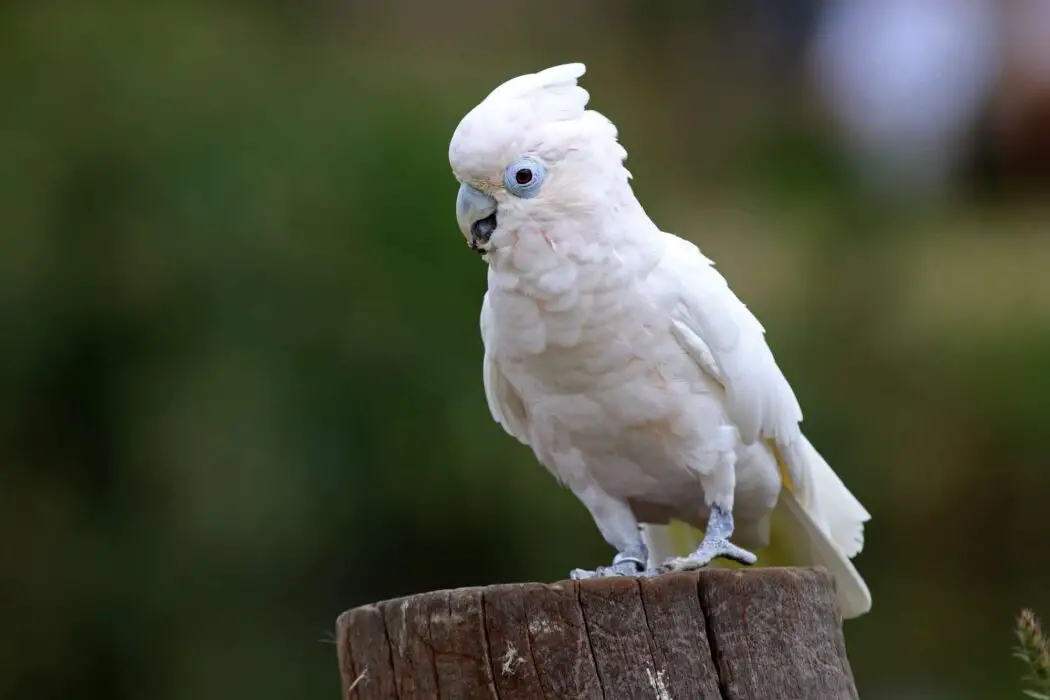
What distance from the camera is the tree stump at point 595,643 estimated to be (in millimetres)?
1707

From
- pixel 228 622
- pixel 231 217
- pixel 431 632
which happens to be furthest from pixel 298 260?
pixel 431 632

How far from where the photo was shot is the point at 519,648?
5.61 feet

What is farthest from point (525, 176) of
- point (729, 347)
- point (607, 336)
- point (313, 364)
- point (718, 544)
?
point (313, 364)

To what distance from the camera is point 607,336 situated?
7.23ft

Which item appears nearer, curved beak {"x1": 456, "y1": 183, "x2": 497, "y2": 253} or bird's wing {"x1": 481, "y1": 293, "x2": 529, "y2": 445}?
curved beak {"x1": 456, "y1": 183, "x2": 497, "y2": 253}

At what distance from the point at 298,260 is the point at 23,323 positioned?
3.82ft

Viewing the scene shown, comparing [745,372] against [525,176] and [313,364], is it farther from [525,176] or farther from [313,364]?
[313,364]

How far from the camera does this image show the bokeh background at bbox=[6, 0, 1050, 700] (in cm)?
511

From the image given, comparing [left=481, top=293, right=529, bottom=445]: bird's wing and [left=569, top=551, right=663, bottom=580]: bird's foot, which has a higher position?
[left=481, top=293, right=529, bottom=445]: bird's wing

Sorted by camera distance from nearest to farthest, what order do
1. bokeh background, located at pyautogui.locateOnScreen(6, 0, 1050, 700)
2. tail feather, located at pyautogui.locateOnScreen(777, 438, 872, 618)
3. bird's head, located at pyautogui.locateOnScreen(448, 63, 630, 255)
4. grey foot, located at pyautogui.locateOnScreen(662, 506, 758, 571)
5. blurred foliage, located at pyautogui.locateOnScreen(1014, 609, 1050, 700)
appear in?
1. blurred foliage, located at pyautogui.locateOnScreen(1014, 609, 1050, 700)
2. bird's head, located at pyautogui.locateOnScreen(448, 63, 630, 255)
3. grey foot, located at pyautogui.locateOnScreen(662, 506, 758, 571)
4. tail feather, located at pyautogui.locateOnScreen(777, 438, 872, 618)
5. bokeh background, located at pyautogui.locateOnScreen(6, 0, 1050, 700)

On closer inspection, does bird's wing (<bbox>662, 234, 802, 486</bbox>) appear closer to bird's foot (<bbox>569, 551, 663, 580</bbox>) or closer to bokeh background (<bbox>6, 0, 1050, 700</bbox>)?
bird's foot (<bbox>569, 551, 663, 580</bbox>)

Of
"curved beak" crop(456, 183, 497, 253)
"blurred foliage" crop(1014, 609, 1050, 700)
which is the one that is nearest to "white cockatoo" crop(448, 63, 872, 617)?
"curved beak" crop(456, 183, 497, 253)

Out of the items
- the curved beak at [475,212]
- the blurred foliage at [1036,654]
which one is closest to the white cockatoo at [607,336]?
the curved beak at [475,212]

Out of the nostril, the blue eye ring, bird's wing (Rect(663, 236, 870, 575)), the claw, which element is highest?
the blue eye ring
